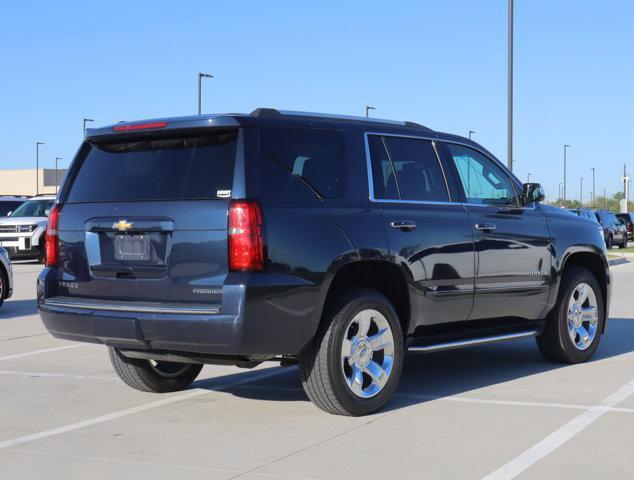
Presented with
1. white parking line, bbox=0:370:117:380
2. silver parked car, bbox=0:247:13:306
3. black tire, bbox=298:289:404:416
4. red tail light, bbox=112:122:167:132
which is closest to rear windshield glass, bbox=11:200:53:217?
silver parked car, bbox=0:247:13:306

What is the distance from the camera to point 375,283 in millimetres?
7262

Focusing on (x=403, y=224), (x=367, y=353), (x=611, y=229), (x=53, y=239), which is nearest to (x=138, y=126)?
(x=53, y=239)

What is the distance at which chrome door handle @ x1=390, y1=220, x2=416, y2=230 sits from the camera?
7132mm

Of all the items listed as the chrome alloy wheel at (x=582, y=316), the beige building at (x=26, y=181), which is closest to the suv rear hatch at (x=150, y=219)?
the chrome alloy wheel at (x=582, y=316)

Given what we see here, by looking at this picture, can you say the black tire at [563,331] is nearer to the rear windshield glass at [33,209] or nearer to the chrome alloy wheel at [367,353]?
the chrome alloy wheel at [367,353]

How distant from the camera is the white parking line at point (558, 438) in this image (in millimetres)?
5324

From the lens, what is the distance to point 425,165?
25.6ft

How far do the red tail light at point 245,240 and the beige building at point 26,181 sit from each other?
104 metres

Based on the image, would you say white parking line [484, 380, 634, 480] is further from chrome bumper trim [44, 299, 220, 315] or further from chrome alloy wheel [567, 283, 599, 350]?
chrome bumper trim [44, 299, 220, 315]

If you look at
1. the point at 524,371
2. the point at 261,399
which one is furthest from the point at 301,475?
the point at 524,371

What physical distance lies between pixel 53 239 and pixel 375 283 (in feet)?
7.40

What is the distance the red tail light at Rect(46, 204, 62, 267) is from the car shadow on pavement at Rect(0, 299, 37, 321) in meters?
6.94

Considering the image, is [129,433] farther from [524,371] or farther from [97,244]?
[524,371]

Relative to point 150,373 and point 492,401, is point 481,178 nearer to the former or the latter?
point 492,401
